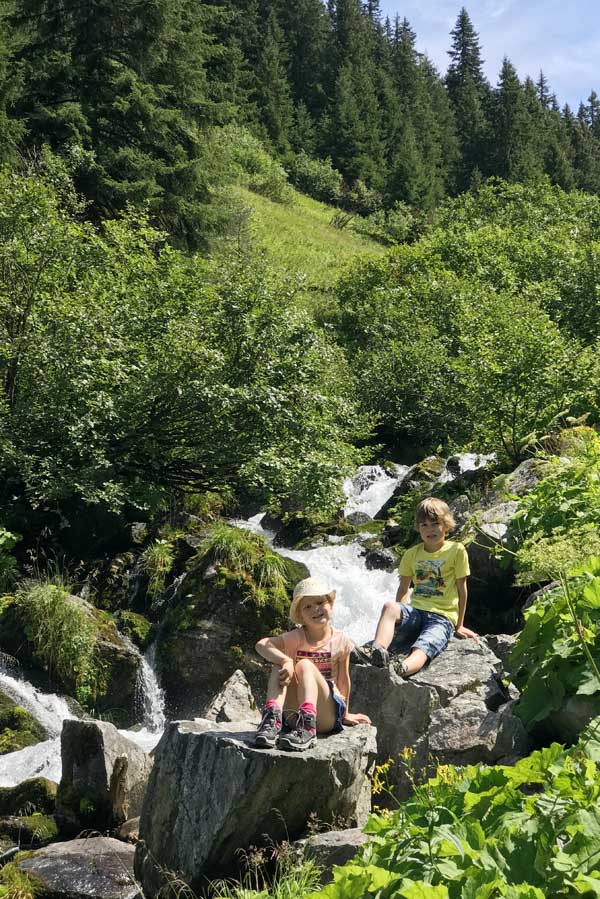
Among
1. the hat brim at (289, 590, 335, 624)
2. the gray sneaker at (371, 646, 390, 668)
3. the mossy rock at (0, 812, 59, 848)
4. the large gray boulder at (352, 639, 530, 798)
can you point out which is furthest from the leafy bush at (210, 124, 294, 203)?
the hat brim at (289, 590, 335, 624)

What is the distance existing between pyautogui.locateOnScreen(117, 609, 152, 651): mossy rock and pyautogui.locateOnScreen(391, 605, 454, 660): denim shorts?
16.3ft

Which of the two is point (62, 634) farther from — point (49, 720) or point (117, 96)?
point (117, 96)

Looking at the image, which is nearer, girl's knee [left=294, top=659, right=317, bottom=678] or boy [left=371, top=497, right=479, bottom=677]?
girl's knee [left=294, top=659, right=317, bottom=678]

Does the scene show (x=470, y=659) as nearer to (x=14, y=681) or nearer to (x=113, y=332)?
(x=14, y=681)

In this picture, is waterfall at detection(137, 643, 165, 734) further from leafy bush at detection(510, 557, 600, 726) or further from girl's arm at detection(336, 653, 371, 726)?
leafy bush at detection(510, 557, 600, 726)

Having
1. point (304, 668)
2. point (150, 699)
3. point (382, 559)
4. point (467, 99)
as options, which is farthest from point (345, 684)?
point (467, 99)

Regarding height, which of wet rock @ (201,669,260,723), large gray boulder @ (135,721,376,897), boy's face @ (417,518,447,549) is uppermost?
boy's face @ (417,518,447,549)

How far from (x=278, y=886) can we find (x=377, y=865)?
127 centimetres

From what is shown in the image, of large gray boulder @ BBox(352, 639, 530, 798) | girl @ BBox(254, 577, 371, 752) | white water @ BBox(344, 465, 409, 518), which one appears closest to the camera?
girl @ BBox(254, 577, 371, 752)

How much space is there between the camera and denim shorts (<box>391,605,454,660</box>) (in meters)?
6.50

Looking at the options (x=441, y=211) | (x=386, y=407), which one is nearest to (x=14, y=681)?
(x=386, y=407)

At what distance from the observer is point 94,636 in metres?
10.1

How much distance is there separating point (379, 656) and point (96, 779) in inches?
115

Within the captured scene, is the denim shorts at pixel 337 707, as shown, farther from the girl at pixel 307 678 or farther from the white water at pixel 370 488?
the white water at pixel 370 488
